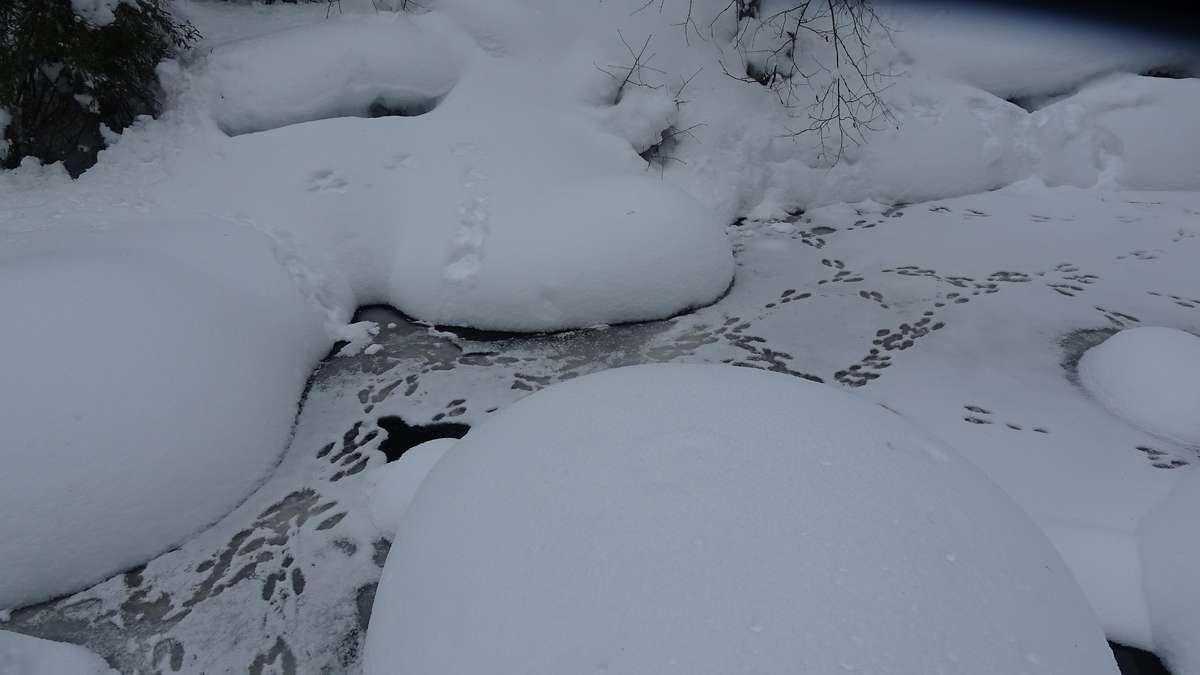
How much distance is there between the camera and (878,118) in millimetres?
4984

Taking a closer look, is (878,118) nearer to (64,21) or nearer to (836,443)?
(836,443)

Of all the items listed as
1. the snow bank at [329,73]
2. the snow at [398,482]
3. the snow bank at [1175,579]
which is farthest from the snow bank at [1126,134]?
the snow at [398,482]

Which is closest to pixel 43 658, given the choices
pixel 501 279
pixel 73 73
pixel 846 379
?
pixel 501 279

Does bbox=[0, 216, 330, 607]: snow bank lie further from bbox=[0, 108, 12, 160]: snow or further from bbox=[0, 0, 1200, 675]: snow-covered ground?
bbox=[0, 108, 12, 160]: snow

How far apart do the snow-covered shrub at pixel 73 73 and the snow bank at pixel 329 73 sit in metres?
0.40

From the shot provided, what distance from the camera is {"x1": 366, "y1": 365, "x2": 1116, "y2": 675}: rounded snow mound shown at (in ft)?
3.32

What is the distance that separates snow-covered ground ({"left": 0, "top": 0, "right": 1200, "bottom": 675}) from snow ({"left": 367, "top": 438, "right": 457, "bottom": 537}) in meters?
0.02

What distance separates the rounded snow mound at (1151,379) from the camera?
2.56m

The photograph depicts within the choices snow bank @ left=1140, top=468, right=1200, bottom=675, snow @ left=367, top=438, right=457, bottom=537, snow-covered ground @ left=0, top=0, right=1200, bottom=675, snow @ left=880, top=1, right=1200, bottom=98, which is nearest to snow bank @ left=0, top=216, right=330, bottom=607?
snow-covered ground @ left=0, top=0, right=1200, bottom=675

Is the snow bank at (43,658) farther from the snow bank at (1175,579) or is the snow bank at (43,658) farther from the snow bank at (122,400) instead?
the snow bank at (1175,579)

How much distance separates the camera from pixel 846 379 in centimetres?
296

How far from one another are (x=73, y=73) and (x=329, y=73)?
130cm

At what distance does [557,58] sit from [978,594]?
4.46 meters

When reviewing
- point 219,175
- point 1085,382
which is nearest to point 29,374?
point 219,175
